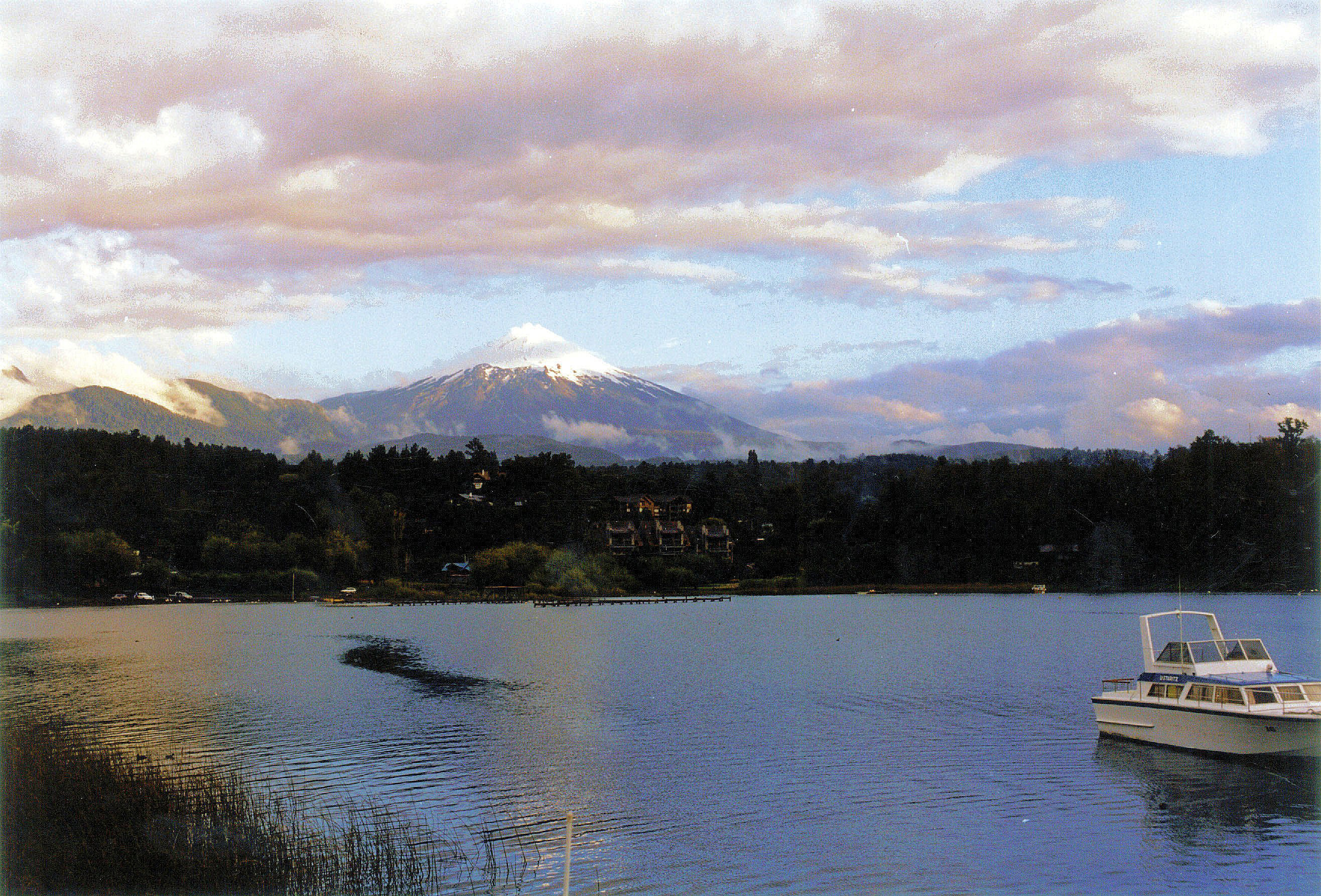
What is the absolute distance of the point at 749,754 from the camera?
34.9 m

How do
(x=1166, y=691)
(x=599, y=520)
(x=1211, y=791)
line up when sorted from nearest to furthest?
1. (x=1211, y=791)
2. (x=1166, y=691)
3. (x=599, y=520)

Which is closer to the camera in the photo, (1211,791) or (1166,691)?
(1211,791)

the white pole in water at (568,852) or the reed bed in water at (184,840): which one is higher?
the white pole in water at (568,852)

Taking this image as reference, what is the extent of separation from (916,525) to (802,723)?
118m

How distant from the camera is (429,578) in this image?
153 meters

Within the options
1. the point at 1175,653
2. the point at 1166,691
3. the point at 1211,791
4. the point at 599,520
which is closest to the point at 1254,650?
the point at 1175,653

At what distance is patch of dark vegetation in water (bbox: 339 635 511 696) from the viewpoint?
54094 mm

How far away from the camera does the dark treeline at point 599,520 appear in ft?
457

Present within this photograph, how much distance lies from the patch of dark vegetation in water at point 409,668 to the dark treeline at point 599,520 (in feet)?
228

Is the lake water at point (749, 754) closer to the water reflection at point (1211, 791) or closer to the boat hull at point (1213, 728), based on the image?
the water reflection at point (1211, 791)

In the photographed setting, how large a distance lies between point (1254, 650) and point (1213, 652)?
148 cm

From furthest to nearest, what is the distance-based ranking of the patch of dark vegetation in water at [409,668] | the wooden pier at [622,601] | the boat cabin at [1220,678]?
1. the wooden pier at [622,601]
2. the patch of dark vegetation in water at [409,668]
3. the boat cabin at [1220,678]

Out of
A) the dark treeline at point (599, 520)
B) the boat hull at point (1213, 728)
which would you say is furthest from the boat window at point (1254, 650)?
the dark treeline at point (599, 520)

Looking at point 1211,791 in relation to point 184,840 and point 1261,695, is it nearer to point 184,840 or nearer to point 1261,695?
point 1261,695
